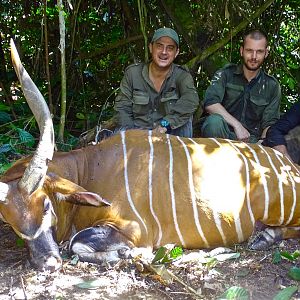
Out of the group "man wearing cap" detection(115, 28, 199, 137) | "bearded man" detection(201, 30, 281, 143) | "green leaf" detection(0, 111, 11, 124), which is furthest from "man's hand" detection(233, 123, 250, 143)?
"green leaf" detection(0, 111, 11, 124)

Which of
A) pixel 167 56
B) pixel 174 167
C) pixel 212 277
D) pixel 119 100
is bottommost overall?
pixel 212 277

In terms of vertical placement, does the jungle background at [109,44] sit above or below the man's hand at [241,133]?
A: above

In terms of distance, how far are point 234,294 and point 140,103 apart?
270 centimetres

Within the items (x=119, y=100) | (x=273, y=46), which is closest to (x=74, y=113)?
(x=119, y=100)

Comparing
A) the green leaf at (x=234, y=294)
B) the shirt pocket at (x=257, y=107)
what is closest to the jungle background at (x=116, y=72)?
the green leaf at (x=234, y=294)

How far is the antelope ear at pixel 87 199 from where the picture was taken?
3.65 meters

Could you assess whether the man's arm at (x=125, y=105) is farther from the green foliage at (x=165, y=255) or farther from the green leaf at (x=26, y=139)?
the green foliage at (x=165, y=255)

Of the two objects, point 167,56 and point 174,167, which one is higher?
point 167,56

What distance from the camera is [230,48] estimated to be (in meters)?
6.87

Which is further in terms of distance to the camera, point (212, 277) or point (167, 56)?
point (167, 56)

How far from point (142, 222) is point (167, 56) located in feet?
6.80

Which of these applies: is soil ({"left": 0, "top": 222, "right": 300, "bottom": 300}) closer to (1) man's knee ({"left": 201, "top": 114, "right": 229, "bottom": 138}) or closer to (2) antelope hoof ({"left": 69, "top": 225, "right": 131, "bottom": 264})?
(2) antelope hoof ({"left": 69, "top": 225, "right": 131, "bottom": 264})

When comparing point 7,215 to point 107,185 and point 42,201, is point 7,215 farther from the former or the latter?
point 107,185

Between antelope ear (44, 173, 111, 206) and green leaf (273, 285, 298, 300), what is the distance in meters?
1.15
